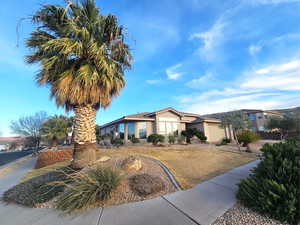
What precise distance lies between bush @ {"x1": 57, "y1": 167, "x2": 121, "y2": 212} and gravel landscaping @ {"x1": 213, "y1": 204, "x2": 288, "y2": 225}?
8.84 ft

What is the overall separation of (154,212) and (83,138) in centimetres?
461

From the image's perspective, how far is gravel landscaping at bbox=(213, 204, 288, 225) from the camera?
8.10 feet

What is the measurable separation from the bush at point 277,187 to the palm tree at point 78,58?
19.6 feet

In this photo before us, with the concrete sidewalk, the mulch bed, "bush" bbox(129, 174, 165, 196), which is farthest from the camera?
the concrete sidewalk

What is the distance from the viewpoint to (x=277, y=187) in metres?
2.65

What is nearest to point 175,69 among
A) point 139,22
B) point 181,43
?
point 181,43

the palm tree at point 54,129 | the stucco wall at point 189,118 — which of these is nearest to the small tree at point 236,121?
the stucco wall at point 189,118

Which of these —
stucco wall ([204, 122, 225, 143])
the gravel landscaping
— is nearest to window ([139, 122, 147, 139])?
stucco wall ([204, 122, 225, 143])

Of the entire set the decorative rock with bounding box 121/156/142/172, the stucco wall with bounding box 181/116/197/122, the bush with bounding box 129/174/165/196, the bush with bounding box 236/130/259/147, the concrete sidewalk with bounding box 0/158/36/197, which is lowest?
the concrete sidewalk with bounding box 0/158/36/197

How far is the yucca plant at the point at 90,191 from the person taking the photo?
11.1ft

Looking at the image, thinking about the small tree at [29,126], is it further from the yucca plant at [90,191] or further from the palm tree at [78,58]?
the yucca plant at [90,191]

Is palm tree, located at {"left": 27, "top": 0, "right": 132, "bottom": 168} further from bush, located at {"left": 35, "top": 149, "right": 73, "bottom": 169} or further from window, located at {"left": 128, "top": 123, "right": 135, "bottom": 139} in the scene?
window, located at {"left": 128, "top": 123, "right": 135, "bottom": 139}

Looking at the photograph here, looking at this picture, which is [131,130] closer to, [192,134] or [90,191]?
[192,134]

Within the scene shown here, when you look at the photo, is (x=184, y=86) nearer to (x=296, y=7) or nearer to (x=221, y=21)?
(x=221, y=21)
